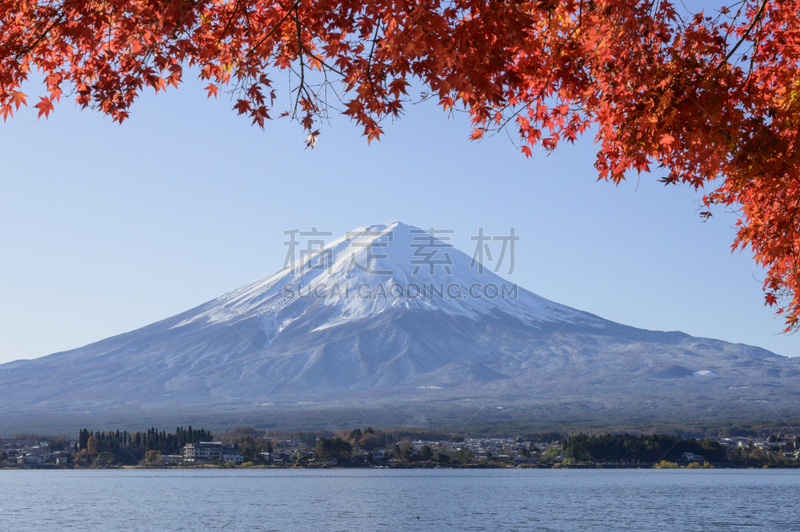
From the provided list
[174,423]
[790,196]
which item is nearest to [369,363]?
[174,423]

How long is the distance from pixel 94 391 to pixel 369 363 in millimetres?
61472

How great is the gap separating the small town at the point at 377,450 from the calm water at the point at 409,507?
16.4 m

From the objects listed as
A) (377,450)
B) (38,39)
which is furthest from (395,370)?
(38,39)

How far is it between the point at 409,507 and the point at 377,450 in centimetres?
5519

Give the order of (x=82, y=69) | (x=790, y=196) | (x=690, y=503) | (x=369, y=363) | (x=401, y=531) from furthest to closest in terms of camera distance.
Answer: (x=369, y=363)
(x=690, y=503)
(x=401, y=531)
(x=790, y=196)
(x=82, y=69)

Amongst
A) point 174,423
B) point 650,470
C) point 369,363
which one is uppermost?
point 369,363

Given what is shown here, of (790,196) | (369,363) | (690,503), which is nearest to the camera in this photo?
(790,196)

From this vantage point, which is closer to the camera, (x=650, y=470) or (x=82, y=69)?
(x=82, y=69)

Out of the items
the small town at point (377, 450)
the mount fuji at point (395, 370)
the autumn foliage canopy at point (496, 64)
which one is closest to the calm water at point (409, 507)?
the small town at point (377, 450)

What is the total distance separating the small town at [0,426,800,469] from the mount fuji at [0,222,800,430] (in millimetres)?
12528

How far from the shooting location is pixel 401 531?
47.5 meters

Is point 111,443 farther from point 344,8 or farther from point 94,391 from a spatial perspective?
point 344,8

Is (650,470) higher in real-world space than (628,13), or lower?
lower

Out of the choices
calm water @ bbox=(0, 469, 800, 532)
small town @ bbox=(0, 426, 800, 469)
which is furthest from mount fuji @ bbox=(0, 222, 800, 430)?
calm water @ bbox=(0, 469, 800, 532)
